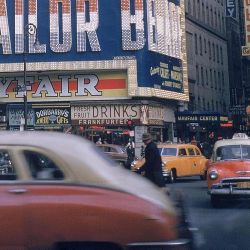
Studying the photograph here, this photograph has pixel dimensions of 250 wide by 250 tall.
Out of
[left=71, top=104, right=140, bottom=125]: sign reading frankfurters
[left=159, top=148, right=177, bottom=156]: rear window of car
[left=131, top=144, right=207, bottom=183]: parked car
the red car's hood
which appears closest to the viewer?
the red car's hood

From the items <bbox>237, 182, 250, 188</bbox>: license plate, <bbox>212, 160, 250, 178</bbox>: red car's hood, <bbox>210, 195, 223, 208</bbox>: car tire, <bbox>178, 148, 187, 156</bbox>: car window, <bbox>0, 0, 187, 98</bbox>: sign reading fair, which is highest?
<bbox>0, 0, 187, 98</bbox>: sign reading fair

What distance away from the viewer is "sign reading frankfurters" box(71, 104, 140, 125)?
48.7m

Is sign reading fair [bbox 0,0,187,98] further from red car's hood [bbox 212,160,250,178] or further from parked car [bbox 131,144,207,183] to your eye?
red car's hood [bbox 212,160,250,178]

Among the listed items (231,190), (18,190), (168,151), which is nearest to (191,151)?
(168,151)

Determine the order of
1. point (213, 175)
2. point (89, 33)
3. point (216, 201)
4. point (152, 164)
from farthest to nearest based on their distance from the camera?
point (89, 33) < point (216, 201) < point (213, 175) < point (152, 164)

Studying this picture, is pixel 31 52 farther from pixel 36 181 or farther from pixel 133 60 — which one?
pixel 36 181

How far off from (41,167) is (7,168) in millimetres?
379

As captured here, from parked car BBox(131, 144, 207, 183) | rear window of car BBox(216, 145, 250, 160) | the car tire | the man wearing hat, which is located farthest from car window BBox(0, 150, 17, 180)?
parked car BBox(131, 144, 207, 183)

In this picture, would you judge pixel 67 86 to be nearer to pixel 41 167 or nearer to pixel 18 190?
pixel 41 167

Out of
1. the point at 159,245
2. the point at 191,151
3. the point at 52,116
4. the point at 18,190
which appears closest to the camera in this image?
the point at 159,245

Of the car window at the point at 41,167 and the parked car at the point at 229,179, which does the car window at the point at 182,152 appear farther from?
the car window at the point at 41,167

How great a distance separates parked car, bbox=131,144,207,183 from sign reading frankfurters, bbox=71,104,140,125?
63.0ft

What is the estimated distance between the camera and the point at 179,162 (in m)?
28.1

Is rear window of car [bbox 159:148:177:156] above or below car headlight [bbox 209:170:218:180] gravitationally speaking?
above
